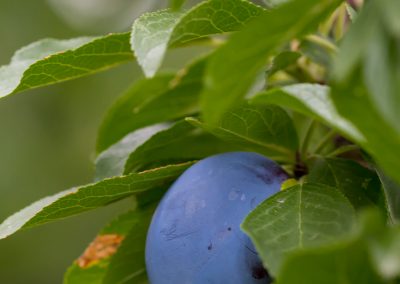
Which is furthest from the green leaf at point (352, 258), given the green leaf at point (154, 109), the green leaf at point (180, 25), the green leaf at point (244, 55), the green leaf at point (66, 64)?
the green leaf at point (154, 109)

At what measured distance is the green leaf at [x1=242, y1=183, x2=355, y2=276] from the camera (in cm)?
58

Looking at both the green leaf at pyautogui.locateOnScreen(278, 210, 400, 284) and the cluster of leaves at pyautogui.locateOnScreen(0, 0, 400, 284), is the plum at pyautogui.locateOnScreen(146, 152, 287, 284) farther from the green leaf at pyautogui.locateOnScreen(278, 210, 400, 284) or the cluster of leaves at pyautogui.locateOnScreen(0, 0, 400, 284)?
the green leaf at pyautogui.locateOnScreen(278, 210, 400, 284)

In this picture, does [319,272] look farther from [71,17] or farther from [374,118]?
[71,17]

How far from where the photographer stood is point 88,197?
76 centimetres

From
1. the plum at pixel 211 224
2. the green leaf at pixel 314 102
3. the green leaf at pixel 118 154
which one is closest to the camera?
the green leaf at pixel 314 102

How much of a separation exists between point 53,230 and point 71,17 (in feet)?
2.88

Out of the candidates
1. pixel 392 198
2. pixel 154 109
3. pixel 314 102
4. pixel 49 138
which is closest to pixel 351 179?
pixel 392 198

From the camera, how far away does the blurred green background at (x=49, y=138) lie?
295cm

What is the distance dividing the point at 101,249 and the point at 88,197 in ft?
0.63

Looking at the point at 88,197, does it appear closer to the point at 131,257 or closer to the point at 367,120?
the point at 131,257

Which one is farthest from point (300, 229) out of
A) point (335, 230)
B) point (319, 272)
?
point (319, 272)

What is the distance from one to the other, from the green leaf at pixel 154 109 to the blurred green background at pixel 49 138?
1719mm

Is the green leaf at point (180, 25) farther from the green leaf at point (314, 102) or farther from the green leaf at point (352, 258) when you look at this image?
the green leaf at point (352, 258)

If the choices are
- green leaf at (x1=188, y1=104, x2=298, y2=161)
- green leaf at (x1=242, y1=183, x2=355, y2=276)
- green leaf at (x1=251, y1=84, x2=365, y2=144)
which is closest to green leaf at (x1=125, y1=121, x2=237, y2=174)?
green leaf at (x1=188, y1=104, x2=298, y2=161)
